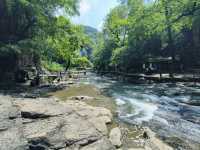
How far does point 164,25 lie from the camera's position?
38438mm

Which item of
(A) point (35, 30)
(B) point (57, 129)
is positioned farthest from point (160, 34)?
(B) point (57, 129)

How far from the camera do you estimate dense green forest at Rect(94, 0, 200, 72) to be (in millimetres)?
36812

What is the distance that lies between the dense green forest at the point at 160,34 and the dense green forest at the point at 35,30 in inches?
431

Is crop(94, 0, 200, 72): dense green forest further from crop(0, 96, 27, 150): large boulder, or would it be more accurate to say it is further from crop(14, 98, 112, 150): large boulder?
crop(0, 96, 27, 150): large boulder

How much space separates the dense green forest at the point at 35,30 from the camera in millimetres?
29203

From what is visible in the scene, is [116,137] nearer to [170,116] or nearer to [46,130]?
[46,130]

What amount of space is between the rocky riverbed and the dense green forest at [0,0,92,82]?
17.7 metres

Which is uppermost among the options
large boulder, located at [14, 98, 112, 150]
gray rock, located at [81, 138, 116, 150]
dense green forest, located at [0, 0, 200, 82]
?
dense green forest, located at [0, 0, 200, 82]

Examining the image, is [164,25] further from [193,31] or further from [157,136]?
[157,136]

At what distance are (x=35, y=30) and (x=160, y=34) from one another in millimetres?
24936

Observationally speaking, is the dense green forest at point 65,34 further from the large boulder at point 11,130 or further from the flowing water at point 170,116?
the large boulder at point 11,130

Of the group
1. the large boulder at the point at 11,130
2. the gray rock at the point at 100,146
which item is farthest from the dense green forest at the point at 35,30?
the gray rock at the point at 100,146

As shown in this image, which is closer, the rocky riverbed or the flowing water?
the rocky riverbed

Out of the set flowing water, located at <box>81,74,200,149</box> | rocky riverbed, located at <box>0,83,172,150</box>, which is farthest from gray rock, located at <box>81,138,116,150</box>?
flowing water, located at <box>81,74,200,149</box>
